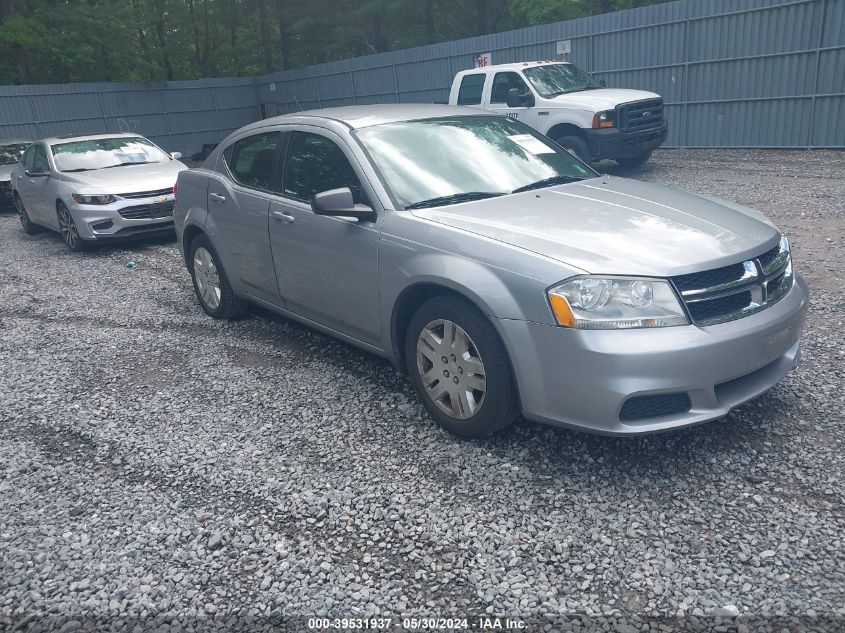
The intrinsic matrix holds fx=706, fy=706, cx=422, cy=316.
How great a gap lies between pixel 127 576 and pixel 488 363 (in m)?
1.88

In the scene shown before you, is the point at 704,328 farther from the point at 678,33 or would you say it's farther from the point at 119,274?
the point at 678,33

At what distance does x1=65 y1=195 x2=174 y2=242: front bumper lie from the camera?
31.8 feet

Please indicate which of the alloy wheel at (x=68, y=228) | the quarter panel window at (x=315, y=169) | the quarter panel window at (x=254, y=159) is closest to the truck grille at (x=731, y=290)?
the quarter panel window at (x=315, y=169)

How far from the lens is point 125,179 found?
392 inches

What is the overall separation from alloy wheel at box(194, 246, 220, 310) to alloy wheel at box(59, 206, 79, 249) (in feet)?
15.2

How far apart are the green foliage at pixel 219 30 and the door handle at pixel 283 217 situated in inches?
1001

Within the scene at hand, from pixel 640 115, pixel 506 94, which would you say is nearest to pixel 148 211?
pixel 506 94

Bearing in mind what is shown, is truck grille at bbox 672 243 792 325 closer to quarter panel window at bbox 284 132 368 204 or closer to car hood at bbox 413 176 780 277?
car hood at bbox 413 176 780 277

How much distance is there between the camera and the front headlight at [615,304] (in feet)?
10.4

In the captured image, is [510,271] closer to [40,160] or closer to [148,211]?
[148,211]

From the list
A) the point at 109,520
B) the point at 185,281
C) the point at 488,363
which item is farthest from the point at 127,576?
the point at 185,281

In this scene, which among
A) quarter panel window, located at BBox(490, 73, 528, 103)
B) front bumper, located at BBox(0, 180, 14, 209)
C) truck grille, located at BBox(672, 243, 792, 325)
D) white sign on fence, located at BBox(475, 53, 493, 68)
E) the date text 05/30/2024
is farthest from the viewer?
white sign on fence, located at BBox(475, 53, 493, 68)

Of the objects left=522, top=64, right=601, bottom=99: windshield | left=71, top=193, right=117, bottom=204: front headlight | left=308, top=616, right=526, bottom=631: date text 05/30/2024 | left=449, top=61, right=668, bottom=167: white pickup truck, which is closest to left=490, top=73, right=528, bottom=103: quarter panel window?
left=449, top=61, right=668, bottom=167: white pickup truck

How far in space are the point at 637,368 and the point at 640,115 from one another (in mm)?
10170
